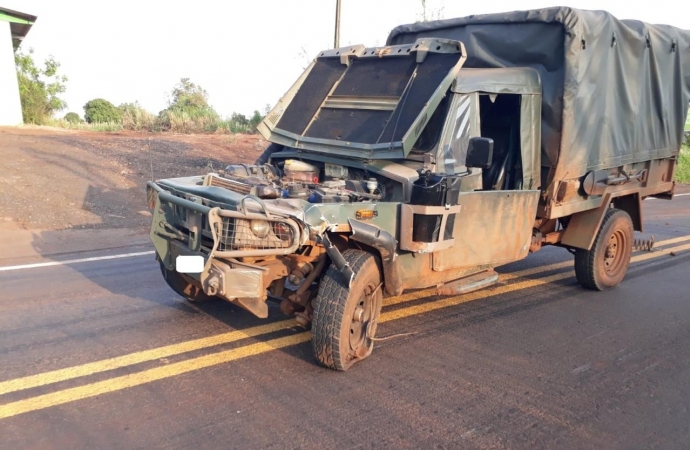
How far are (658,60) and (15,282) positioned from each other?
8.06 metres

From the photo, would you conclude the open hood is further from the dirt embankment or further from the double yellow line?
the dirt embankment

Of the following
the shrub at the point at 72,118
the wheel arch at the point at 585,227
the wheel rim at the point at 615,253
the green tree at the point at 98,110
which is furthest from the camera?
the green tree at the point at 98,110

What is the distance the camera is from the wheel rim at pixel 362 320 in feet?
14.8

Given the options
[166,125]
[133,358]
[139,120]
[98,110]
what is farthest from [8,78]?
[133,358]

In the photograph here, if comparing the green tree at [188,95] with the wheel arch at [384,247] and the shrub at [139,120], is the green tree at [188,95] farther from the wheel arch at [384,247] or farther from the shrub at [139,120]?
the wheel arch at [384,247]

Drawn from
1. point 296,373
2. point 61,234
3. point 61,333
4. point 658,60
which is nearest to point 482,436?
point 296,373

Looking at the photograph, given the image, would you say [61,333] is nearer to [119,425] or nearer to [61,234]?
[119,425]

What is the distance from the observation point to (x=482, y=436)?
12.0ft

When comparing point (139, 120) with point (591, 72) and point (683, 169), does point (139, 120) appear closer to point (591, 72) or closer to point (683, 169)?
point (591, 72)

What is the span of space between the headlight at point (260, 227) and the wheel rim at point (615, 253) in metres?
4.67

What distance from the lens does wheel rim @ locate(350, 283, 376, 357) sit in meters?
4.52

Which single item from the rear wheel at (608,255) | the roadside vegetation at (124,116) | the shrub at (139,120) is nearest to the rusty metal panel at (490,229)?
the rear wheel at (608,255)

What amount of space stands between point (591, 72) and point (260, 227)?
14.2 feet

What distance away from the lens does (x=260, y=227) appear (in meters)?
4.09
